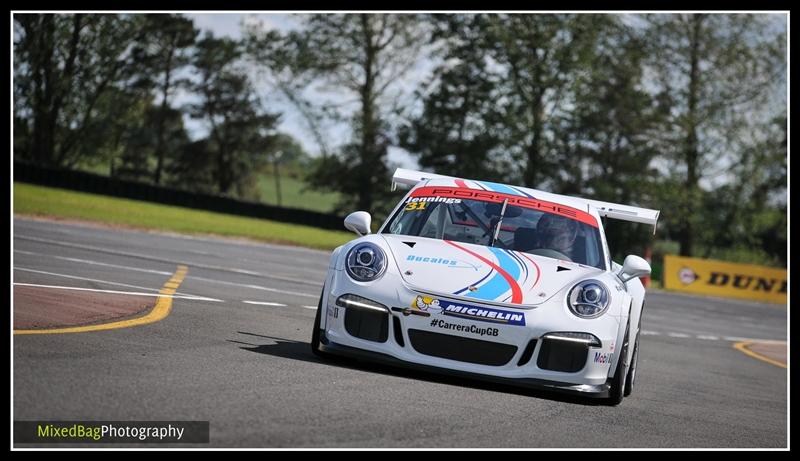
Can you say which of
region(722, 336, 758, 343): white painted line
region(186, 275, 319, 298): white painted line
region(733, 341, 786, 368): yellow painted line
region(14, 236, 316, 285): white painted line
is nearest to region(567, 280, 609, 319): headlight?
region(186, 275, 319, 298): white painted line

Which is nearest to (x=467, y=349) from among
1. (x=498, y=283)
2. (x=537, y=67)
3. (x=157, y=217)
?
(x=498, y=283)

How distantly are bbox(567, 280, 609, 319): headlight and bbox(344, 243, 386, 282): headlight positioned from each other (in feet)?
4.00

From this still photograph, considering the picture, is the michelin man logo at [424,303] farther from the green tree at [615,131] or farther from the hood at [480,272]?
the green tree at [615,131]

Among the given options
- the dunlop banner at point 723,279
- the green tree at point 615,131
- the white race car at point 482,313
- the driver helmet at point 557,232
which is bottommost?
the dunlop banner at point 723,279

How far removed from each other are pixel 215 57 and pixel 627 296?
68.2 m

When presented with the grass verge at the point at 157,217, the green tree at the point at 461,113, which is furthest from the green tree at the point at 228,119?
the grass verge at the point at 157,217

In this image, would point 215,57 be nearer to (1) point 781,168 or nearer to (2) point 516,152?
(2) point 516,152

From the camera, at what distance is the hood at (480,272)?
294 inches

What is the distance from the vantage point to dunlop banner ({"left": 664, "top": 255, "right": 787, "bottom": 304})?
3803 centimetres

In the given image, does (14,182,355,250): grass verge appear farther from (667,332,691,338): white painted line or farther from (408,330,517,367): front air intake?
(408,330,517,367): front air intake

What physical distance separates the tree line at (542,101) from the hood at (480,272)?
45693 millimetres

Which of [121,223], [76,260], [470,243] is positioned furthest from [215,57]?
[470,243]

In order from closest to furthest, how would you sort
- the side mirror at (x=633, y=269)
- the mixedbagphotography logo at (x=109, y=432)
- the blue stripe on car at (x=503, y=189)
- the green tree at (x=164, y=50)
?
the mixedbagphotography logo at (x=109, y=432)
the side mirror at (x=633, y=269)
the blue stripe on car at (x=503, y=189)
the green tree at (x=164, y=50)

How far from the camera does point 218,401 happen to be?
19.5 feet
